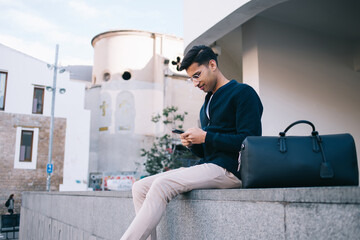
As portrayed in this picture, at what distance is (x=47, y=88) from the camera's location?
22.4 metres

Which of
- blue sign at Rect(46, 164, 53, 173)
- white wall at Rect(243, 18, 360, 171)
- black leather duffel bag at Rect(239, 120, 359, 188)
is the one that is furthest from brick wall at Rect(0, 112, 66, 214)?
black leather duffel bag at Rect(239, 120, 359, 188)

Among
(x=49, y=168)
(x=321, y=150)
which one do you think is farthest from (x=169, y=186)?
(x=49, y=168)

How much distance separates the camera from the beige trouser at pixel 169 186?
103 inches

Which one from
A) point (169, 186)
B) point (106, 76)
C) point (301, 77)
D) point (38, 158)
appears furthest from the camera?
point (106, 76)

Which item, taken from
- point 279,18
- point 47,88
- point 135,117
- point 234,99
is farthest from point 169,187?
point 135,117

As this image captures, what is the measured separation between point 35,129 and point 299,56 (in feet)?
64.0

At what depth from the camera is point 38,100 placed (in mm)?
24219

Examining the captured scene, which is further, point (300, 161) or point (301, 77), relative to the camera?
point (301, 77)

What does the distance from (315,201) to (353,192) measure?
216mm

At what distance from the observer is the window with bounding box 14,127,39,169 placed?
2300 cm

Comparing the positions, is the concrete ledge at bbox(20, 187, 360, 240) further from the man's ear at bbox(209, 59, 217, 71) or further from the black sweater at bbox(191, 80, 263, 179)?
the man's ear at bbox(209, 59, 217, 71)

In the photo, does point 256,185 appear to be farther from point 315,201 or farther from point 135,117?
point 135,117

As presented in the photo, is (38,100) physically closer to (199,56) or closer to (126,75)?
(126,75)

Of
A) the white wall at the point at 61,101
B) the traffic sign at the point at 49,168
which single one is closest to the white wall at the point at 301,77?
the traffic sign at the point at 49,168
